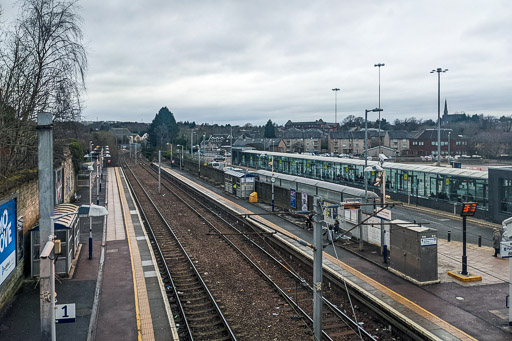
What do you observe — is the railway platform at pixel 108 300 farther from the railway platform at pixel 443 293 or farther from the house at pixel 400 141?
the house at pixel 400 141

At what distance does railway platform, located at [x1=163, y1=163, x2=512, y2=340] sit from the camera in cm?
1100

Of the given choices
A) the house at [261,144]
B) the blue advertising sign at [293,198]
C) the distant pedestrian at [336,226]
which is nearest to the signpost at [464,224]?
the distant pedestrian at [336,226]

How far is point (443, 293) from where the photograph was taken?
1363 cm

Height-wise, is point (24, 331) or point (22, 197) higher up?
point (22, 197)

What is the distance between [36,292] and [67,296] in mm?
1276

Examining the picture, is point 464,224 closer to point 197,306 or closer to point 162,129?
point 197,306

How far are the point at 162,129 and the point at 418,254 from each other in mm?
103283

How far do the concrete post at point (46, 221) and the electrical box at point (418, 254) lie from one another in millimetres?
10708

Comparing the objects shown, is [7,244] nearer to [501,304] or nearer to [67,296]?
[67,296]

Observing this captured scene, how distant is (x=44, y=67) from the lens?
1778cm

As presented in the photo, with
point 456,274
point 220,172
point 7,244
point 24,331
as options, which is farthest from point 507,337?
point 220,172

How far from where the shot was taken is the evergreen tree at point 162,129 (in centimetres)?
11094

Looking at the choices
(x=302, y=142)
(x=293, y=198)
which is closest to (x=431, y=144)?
(x=302, y=142)

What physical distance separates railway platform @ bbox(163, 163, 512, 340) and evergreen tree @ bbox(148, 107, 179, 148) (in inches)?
3708
